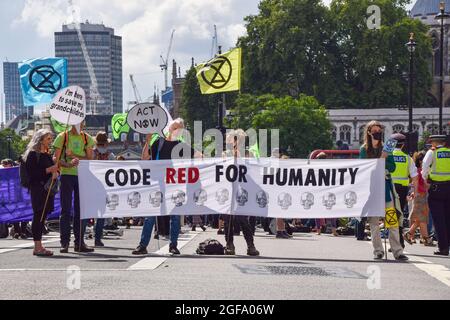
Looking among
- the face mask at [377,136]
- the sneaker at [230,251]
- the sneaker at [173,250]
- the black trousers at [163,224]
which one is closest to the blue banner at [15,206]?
the black trousers at [163,224]

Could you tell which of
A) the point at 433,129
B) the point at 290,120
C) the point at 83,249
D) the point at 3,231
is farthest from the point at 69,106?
the point at 433,129

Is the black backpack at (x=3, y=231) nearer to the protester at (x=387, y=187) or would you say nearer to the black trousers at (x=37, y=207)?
the black trousers at (x=37, y=207)

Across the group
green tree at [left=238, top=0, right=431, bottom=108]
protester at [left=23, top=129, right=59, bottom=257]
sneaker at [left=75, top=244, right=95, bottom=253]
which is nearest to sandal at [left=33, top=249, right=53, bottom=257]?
protester at [left=23, top=129, right=59, bottom=257]

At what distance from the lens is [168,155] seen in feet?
45.0

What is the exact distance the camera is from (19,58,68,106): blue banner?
68.0 feet

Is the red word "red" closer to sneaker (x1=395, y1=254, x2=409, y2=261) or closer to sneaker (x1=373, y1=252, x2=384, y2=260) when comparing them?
sneaker (x1=373, y1=252, x2=384, y2=260)

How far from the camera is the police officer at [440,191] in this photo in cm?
1468

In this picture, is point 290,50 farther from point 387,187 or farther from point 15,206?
point 387,187

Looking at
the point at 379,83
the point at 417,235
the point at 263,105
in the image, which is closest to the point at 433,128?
the point at 379,83

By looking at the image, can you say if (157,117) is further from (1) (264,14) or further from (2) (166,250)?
(1) (264,14)

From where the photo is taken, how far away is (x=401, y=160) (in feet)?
47.1

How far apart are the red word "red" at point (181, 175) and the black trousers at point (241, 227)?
74 centimetres

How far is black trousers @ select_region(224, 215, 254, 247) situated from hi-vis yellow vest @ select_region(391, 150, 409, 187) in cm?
240

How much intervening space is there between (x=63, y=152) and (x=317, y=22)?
8584 centimetres
